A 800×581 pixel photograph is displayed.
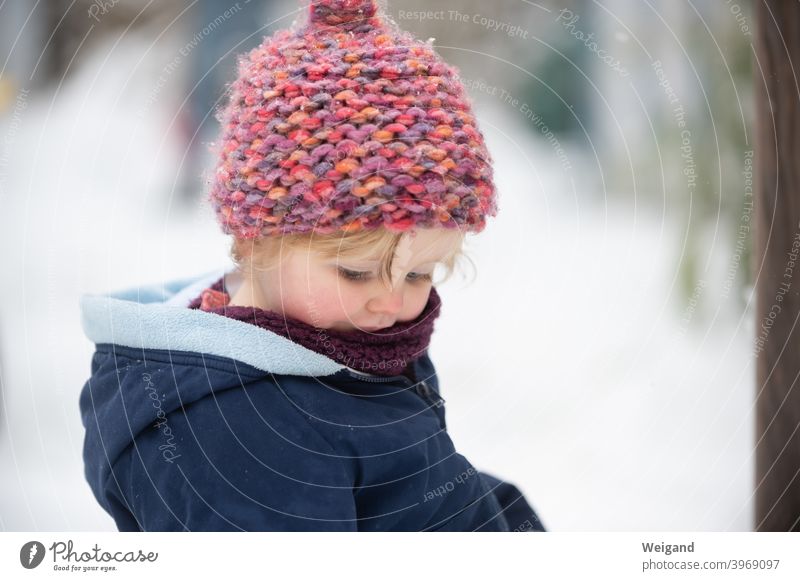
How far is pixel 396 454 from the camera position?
60 centimetres

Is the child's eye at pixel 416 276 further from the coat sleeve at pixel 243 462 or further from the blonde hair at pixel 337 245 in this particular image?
the coat sleeve at pixel 243 462

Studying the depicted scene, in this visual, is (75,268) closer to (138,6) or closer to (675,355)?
(138,6)

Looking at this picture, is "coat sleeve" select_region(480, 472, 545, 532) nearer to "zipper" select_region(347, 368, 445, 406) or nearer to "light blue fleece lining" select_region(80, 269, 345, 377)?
"zipper" select_region(347, 368, 445, 406)

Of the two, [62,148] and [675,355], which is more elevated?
[62,148]

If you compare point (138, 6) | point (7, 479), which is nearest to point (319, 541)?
point (7, 479)

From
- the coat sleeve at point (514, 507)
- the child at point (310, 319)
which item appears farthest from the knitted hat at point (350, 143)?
the coat sleeve at point (514, 507)

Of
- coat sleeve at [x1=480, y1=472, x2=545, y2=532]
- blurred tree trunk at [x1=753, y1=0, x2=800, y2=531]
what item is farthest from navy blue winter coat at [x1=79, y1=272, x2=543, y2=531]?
blurred tree trunk at [x1=753, y1=0, x2=800, y2=531]

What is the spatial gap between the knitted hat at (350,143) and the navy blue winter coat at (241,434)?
10 centimetres

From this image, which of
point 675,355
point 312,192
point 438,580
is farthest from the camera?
point 675,355

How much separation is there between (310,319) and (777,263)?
439 millimetres

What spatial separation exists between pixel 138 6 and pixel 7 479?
1.44ft

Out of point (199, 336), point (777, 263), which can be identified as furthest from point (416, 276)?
point (777, 263)

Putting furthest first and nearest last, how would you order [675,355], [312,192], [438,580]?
[675,355], [438,580], [312,192]

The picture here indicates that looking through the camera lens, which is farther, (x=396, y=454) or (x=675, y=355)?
(x=675, y=355)
